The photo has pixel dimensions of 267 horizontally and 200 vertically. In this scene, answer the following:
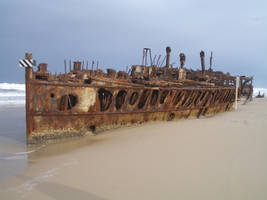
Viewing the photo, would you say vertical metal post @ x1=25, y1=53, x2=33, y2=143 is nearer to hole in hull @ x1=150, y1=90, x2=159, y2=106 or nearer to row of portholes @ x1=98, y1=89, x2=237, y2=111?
row of portholes @ x1=98, y1=89, x2=237, y2=111

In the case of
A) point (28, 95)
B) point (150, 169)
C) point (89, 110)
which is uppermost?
point (28, 95)

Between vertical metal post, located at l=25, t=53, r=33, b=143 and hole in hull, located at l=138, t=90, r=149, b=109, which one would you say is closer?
vertical metal post, located at l=25, t=53, r=33, b=143

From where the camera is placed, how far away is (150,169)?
369 centimetres

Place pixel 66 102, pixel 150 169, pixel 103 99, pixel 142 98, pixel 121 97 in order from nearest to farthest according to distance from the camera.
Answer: pixel 150 169
pixel 66 102
pixel 103 99
pixel 121 97
pixel 142 98

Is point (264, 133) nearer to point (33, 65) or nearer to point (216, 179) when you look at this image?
point (216, 179)

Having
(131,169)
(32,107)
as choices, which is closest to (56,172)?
(131,169)

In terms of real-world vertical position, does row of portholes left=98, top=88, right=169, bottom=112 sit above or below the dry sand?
above

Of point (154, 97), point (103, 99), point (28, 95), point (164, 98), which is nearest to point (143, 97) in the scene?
point (154, 97)

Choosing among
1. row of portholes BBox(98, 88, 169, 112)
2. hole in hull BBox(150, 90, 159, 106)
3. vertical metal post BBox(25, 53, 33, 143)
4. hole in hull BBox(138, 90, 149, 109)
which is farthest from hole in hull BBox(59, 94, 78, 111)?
hole in hull BBox(150, 90, 159, 106)

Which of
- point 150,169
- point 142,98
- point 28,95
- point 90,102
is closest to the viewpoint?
point 150,169

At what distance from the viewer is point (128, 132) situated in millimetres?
6707

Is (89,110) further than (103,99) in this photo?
No

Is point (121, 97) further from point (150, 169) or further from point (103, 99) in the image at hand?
point (150, 169)

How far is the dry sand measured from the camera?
2950 mm
